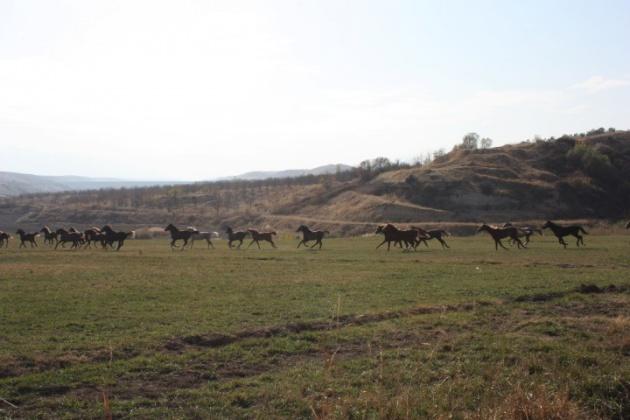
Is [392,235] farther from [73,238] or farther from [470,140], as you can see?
[470,140]

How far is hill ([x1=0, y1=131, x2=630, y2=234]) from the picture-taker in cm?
8469

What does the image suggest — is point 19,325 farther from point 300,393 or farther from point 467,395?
point 467,395

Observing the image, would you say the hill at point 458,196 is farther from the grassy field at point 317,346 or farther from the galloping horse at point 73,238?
the grassy field at point 317,346

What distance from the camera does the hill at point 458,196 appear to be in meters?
84.7

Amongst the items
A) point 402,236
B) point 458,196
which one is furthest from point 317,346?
point 458,196

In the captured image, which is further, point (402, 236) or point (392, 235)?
point (392, 235)

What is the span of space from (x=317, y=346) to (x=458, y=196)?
264 ft

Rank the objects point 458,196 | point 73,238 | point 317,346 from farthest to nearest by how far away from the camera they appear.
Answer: point 458,196 < point 73,238 < point 317,346

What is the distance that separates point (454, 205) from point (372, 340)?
76998 millimetres

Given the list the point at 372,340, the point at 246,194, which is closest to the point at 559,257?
the point at 372,340

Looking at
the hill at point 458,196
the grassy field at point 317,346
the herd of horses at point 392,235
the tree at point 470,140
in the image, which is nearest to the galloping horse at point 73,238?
the herd of horses at point 392,235

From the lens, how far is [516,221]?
79.7 meters

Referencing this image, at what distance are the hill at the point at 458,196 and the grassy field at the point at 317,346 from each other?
56612mm

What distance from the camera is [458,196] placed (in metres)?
88.8
